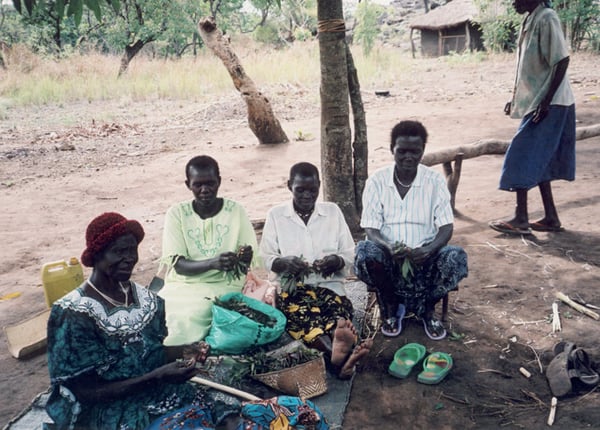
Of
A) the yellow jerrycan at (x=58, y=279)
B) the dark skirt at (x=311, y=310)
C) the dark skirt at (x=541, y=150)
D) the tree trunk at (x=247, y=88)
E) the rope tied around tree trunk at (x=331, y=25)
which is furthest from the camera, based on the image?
the tree trunk at (x=247, y=88)

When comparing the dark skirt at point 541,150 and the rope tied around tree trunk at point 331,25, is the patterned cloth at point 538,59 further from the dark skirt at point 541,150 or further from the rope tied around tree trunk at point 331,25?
the rope tied around tree trunk at point 331,25

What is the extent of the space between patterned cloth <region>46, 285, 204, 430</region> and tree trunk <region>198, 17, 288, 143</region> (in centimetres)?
744

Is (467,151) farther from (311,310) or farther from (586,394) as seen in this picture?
(586,394)

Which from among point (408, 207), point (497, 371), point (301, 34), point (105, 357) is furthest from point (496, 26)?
point (105, 357)

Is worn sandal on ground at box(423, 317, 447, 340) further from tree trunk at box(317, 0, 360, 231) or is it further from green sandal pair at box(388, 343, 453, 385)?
tree trunk at box(317, 0, 360, 231)

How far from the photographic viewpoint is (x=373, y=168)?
24.9ft

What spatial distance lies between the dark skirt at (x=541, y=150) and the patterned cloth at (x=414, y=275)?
179cm

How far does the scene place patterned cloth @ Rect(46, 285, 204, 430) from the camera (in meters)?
1.99

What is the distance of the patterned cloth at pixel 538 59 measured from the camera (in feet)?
14.6

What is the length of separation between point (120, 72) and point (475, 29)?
13488 millimetres

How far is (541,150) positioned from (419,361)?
8.15ft

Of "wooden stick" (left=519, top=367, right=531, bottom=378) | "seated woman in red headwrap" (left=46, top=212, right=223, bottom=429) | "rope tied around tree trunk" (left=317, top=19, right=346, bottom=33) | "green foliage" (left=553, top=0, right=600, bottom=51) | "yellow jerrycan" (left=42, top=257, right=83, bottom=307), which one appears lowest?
"wooden stick" (left=519, top=367, right=531, bottom=378)

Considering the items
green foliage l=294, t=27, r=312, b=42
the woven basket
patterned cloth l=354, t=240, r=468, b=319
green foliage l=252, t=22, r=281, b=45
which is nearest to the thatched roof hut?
green foliage l=294, t=27, r=312, b=42

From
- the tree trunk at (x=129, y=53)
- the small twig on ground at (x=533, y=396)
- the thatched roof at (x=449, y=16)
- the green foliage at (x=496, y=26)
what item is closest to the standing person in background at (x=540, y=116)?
the small twig on ground at (x=533, y=396)
